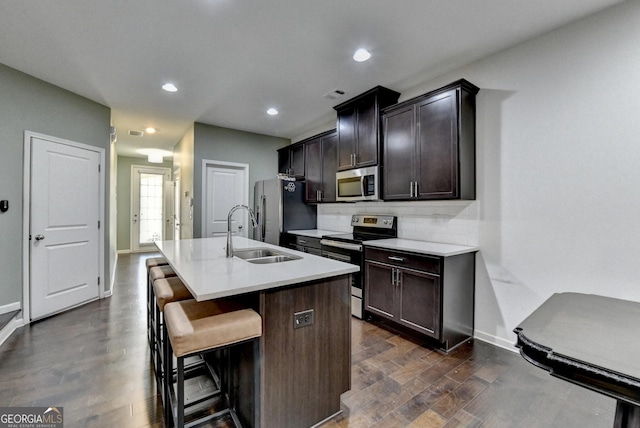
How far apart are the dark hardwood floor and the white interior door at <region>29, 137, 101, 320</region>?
593mm

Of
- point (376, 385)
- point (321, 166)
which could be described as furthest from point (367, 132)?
point (376, 385)

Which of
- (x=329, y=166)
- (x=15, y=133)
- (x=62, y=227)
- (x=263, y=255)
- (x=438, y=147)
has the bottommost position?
(x=263, y=255)

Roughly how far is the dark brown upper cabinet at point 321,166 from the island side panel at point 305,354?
8.68 ft

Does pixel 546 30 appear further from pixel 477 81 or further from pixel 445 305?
pixel 445 305

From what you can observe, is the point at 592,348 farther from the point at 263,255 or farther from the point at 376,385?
the point at 263,255

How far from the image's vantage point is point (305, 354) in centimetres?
158

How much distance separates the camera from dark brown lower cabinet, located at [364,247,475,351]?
248 centimetres

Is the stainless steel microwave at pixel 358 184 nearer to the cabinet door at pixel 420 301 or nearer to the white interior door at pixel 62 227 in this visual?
the cabinet door at pixel 420 301

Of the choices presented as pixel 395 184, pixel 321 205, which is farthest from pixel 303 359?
pixel 321 205

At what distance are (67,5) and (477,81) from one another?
11.3ft

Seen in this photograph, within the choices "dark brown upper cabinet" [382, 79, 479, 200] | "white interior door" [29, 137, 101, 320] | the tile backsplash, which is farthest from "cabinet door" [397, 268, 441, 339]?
"white interior door" [29, 137, 101, 320]

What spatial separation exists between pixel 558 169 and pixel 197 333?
9.30ft

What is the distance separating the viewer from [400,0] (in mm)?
1973

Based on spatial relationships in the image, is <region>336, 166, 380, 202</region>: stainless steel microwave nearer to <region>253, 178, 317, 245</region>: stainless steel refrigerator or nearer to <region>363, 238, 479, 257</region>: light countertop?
<region>363, 238, 479, 257</region>: light countertop
